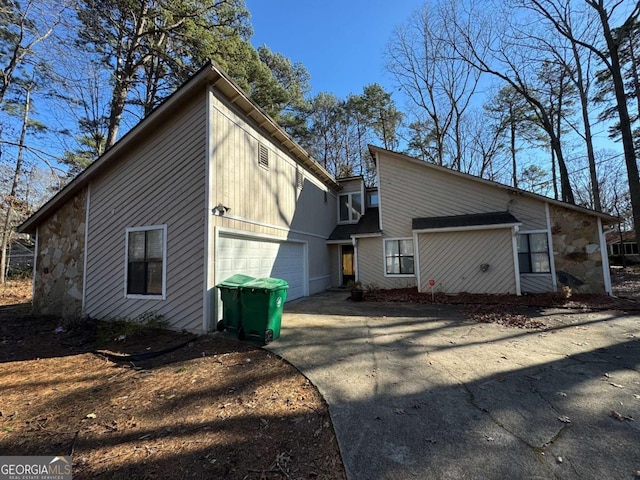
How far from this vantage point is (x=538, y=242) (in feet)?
33.0

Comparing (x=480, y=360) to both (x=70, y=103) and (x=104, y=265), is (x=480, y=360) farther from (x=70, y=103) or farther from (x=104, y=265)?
(x=70, y=103)

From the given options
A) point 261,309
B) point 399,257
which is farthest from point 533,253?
point 261,309

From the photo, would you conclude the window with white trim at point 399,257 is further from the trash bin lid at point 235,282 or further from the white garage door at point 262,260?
the trash bin lid at point 235,282

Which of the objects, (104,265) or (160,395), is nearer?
(160,395)

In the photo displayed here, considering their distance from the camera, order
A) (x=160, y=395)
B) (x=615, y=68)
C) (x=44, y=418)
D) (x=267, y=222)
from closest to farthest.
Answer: (x=44, y=418) < (x=160, y=395) < (x=267, y=222) < (x=615, y=68)

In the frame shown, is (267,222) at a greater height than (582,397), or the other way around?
(267,222)

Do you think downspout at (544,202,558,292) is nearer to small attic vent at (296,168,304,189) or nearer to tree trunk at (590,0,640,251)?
tree trunk at (590,0,640,251)

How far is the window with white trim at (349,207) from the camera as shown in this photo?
15.7 m

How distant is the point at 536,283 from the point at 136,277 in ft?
41.3

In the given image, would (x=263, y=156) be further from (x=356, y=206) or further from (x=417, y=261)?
(x=356, y=206)

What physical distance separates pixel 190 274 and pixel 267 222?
124 inches

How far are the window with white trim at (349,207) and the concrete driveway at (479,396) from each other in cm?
981

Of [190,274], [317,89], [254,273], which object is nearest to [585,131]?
[317,89]

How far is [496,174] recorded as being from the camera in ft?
73.3
